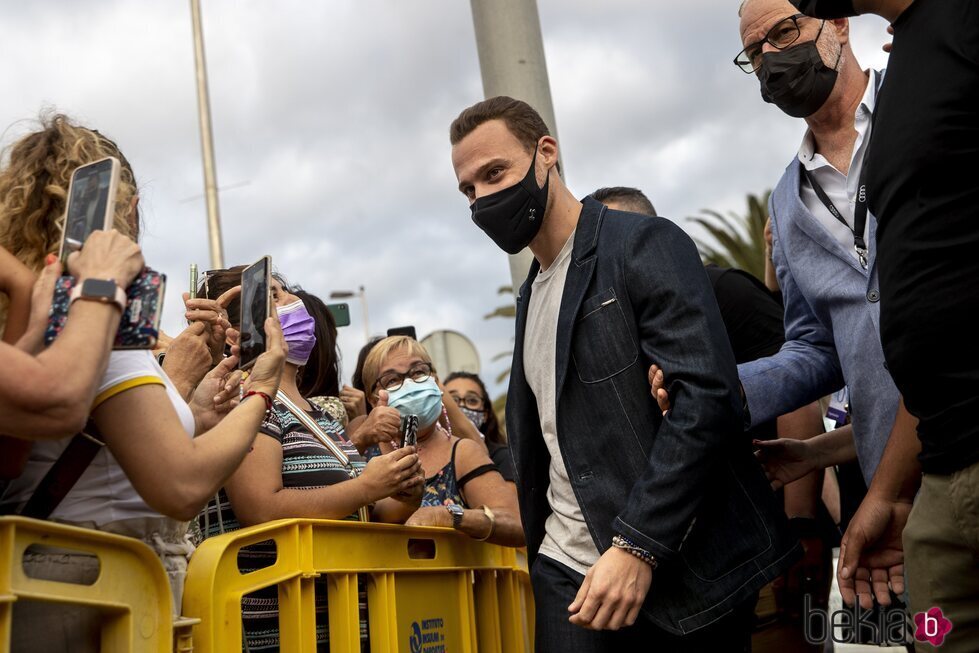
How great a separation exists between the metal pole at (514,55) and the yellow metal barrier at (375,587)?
1942 millimetres

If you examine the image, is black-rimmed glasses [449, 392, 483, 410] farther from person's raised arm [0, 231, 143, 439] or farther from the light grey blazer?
person's raised arm [0, 231, 143, 439]

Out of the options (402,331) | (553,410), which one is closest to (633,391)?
(553,410)

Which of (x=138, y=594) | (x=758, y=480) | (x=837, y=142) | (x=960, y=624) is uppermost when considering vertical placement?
(x=837, y=142)

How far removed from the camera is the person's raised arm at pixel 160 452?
2.39 meters

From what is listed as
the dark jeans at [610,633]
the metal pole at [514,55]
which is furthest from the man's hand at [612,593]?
the metal pole at [514,55]

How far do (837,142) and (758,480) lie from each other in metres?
1.28

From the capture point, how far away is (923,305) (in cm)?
224

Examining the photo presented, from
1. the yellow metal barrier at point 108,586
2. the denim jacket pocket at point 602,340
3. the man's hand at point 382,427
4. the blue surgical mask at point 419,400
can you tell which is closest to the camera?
the yellow metal barrier at point 108,586

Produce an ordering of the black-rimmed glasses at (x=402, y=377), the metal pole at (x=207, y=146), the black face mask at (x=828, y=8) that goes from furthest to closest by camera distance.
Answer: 1. the metal pole at (x=207, y=146)
2. the black-rimmed glasses at (x=402, y=377)
3. the black face mask at (x=828, y=8)

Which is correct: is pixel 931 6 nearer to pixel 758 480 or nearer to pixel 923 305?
pixel 923 305

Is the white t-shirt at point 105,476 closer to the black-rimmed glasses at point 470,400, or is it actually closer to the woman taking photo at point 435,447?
the woman taking photo at point 435,447

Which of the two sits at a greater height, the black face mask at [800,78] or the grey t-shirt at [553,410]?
the black face mask at [800,78]

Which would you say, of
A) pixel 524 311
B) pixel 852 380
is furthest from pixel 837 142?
pixel 524 311

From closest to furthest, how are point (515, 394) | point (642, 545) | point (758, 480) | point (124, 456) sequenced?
1. point (124, 456)
2. point (642, 545)
3. point (758, 480)
4. point (515, 394)
